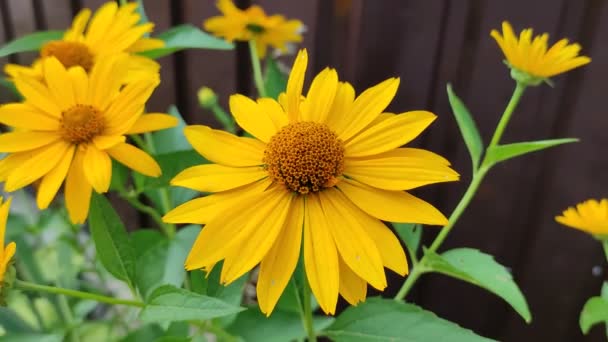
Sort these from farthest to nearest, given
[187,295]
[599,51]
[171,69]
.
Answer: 1. [171,69]
2. [599,51]
3. [187,295]

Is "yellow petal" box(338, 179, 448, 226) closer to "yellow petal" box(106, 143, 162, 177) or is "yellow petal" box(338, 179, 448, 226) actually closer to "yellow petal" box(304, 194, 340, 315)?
"yellow petal" box(304, 194, 340, 315)

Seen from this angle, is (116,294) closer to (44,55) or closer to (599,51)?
(44,55)

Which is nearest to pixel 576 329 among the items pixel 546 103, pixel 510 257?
pixel 510 257

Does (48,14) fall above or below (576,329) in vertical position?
above

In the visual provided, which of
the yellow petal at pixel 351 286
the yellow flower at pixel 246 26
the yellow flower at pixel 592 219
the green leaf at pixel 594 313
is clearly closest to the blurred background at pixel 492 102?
the yellow flower at pixel 246 26

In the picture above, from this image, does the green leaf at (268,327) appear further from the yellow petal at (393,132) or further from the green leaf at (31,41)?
the green leaf at (31,41)

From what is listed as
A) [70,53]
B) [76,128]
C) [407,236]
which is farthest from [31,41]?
[407,236]
